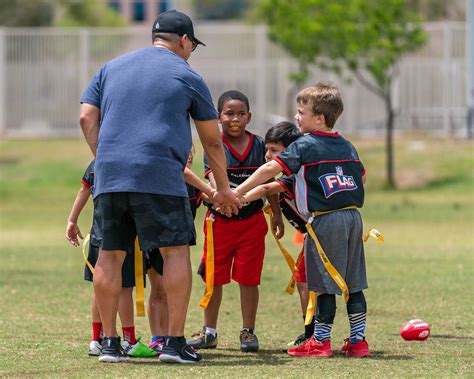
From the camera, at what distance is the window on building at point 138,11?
310 ft

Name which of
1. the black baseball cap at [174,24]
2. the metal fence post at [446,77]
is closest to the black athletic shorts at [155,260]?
the black baseball cap at [174,24]

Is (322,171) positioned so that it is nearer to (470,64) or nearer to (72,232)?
(72,232)

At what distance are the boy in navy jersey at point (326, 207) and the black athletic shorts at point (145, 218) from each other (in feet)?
2.52

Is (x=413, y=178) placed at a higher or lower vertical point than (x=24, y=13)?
lower

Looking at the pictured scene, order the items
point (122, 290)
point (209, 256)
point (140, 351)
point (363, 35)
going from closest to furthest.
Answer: point (140, 351) → point (122, 290) → point (209, 256) → point (363, 35)

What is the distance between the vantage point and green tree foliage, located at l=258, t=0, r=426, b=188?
99.4ft

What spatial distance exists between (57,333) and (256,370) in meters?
2.51

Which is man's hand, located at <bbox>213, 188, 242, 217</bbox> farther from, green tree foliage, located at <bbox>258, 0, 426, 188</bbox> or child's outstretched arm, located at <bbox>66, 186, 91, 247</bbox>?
green tree foliage, located at <bbox>258, 0, 426, 188</bbox>

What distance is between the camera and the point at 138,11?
95.5m

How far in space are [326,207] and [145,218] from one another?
130cm

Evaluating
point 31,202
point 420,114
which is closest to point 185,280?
point 31,202

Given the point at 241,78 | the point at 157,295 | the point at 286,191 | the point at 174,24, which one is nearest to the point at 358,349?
the point at 286,191

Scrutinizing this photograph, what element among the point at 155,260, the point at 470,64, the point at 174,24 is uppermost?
the point at 174,24

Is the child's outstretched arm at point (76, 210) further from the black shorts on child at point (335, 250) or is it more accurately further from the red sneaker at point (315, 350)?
the red sneaker at point (315, 350)
